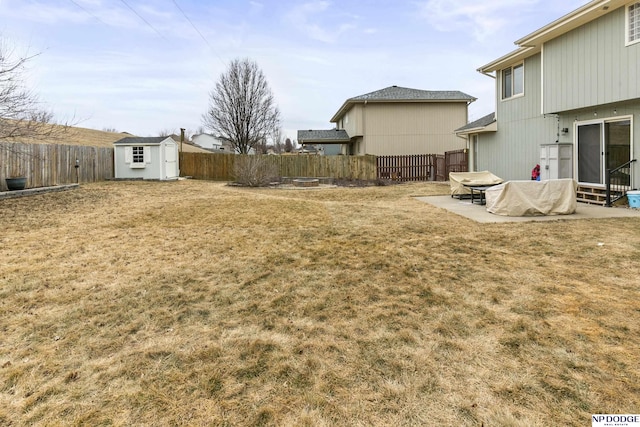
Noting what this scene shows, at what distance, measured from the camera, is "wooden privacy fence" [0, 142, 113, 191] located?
13086 mm

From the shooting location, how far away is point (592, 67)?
30.7 ft

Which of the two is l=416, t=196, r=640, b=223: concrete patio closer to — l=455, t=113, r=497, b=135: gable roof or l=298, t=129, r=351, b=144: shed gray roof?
l=455, t=113, r=497, b=135: gable roof

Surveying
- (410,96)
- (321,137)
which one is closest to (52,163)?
(321,137)

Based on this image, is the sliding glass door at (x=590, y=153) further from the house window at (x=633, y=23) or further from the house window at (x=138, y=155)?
the house window at (x=138, y=155)

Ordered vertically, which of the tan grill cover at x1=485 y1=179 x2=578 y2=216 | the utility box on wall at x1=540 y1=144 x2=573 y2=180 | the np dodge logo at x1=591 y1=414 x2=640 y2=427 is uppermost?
the utility box on wall at x1=540 y1=144 x2=573 y2=180

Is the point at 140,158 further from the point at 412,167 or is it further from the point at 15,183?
the point at 412,167

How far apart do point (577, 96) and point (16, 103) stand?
49.1ft

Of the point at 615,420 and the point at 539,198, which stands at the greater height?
the point at 539,198

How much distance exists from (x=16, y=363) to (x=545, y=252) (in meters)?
5.84

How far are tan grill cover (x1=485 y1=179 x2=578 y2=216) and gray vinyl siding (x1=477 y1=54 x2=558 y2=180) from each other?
4.02m

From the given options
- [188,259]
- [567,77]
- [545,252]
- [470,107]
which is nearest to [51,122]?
[188,259]

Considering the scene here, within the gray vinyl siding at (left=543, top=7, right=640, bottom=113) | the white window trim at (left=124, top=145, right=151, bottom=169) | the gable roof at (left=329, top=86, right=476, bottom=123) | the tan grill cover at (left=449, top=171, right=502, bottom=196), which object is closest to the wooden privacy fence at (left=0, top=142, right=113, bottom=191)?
the white window trim at (left=124, top=145, right=151, bottom=169)

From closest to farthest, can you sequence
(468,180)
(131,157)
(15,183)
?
(468,180) < (15,183) < (131,157)

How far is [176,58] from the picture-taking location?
16.0m
